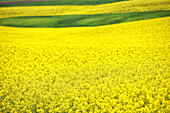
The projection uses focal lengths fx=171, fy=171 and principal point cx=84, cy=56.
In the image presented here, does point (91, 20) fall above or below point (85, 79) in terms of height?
above

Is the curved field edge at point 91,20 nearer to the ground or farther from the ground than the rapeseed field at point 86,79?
farther from the ground

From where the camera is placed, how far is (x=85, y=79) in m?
9.46

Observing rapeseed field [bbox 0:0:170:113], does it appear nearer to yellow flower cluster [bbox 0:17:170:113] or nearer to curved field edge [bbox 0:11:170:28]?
yellow flower cluster [bbox 0:17:170:113]

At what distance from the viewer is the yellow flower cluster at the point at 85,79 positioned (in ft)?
23.5

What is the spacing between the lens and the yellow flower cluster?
23.5 feet

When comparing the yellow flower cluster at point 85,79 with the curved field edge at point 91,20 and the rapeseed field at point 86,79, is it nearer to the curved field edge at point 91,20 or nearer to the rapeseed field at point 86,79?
the rapeseed field at point 86,79

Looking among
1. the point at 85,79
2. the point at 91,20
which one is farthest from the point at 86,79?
the point at 91,20

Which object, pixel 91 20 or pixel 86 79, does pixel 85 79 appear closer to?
pixel 86 79

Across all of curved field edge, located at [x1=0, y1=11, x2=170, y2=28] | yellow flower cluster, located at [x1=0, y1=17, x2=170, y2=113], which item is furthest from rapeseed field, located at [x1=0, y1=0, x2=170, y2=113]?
curved field edge, located at [x1=0, y1=11, x2=170, y2=28]

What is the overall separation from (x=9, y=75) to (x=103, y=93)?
6.06 meters

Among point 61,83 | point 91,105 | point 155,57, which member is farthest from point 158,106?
point 155,57

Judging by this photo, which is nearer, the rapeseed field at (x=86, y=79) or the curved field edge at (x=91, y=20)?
the rapeseed field at (x=86, y=79)

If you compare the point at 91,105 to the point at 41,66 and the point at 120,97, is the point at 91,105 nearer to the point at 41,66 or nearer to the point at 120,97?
the point at 120,97

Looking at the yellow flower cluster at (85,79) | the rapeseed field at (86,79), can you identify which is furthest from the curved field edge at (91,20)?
the yellow flower cluster at (85,79)
